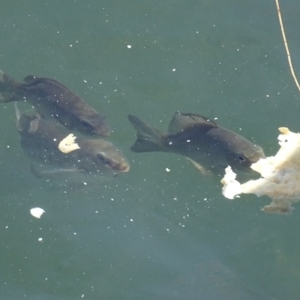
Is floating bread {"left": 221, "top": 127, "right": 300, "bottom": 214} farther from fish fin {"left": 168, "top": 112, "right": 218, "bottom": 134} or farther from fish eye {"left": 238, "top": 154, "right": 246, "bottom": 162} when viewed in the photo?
fish fin {"left": 168, "top": 112, "right": 218, "bottom": 134}

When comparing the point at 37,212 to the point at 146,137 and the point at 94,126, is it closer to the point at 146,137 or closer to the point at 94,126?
the point at 94,126

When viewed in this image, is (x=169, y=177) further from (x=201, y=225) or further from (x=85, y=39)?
(x=85, y=39)

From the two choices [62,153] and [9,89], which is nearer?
[62,153]

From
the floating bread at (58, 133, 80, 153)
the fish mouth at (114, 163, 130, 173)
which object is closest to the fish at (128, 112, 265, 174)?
the fish mouth at (114, 163, 130, 173)

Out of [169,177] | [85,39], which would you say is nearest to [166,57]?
[85,39]

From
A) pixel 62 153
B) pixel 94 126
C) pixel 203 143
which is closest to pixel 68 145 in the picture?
pixel 62 153

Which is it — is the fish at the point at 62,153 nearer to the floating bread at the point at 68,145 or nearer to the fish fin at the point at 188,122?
the floating bread at the point at 68,145

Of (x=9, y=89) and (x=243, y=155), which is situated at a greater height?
(x=9, y=89)
